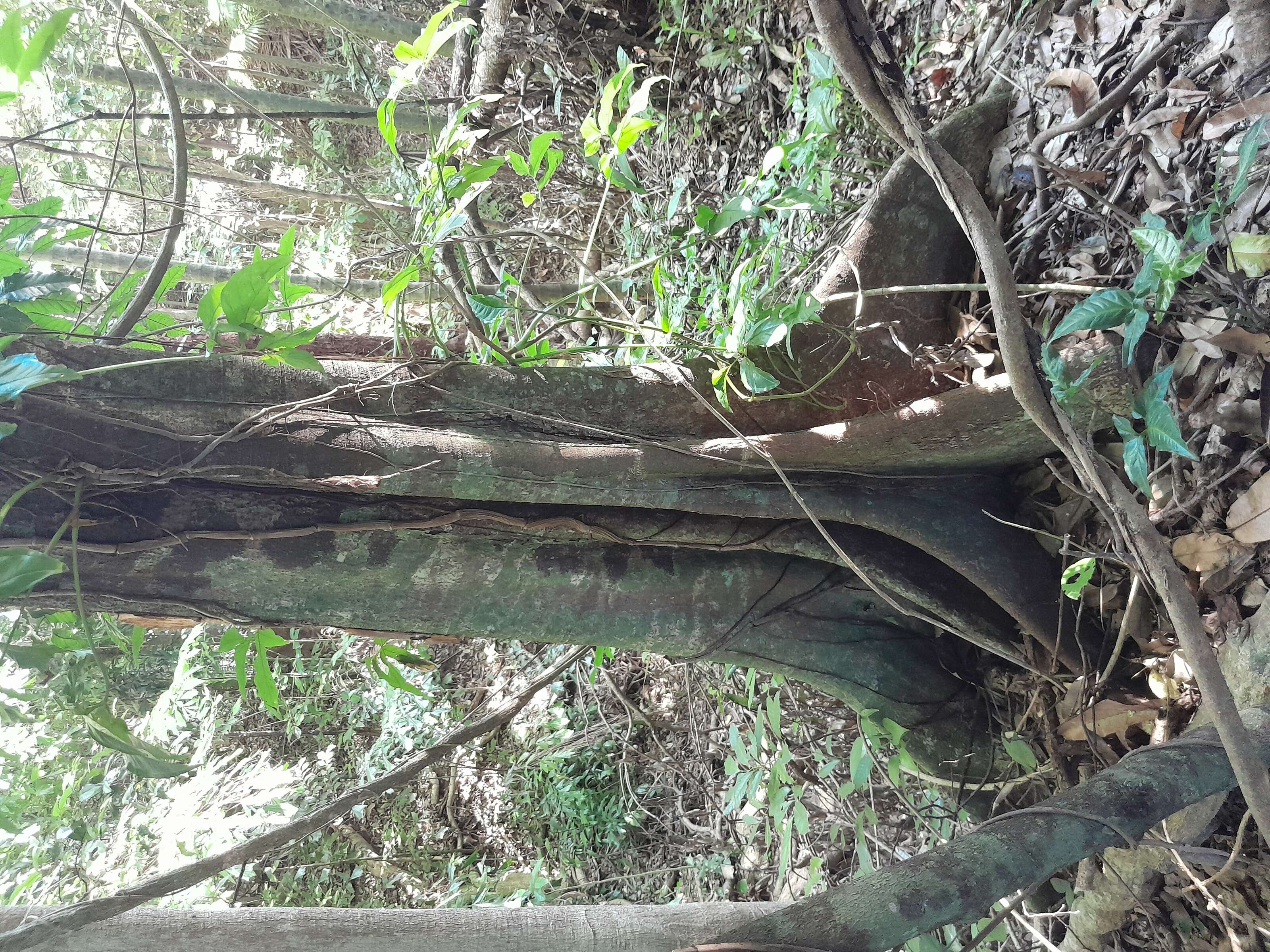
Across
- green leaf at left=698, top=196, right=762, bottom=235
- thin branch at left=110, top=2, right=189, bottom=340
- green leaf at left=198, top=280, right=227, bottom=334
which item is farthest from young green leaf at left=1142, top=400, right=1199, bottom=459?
thin branch at left=110, top=2, right=189, bottom=340

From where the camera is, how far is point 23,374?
1.20 m

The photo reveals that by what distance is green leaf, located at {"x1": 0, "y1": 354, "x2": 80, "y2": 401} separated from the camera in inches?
46.4

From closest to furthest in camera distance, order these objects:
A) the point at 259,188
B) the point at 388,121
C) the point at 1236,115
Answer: the point at 1236,115, the point at 388,121, the point at 259,188

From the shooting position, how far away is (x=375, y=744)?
13.1 ft

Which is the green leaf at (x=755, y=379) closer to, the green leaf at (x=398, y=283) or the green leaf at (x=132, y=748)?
the green leaf at (x=398, y=283)

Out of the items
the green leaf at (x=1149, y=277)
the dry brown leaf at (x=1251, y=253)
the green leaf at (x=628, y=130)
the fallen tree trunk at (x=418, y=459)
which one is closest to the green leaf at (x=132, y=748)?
the fallen tree trunk at (x=418, y=459)

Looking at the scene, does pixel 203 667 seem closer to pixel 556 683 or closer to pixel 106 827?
pixel 106 827

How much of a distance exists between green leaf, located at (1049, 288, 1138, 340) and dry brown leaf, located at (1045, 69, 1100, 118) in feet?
2.46

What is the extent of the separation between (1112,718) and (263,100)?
12.0 feet

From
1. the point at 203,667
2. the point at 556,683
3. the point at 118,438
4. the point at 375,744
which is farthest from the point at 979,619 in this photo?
the point at 203,667

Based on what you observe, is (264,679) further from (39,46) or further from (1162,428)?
(1162,428)

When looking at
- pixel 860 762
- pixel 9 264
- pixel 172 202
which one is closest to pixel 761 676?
pixel 860 762

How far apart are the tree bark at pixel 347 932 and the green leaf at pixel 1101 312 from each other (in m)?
1.03

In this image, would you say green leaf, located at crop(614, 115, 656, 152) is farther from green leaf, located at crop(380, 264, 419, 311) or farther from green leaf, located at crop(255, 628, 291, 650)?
green leaf, located at crop(255, 628, 291, 650)
